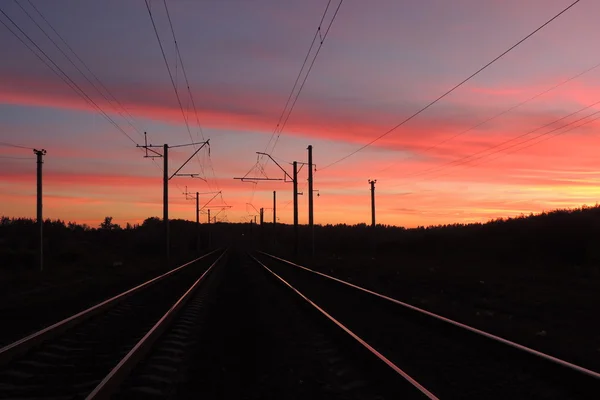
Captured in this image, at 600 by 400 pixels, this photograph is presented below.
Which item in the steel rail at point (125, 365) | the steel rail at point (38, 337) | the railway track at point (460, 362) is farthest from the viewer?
the steel rail at point (38, 337)

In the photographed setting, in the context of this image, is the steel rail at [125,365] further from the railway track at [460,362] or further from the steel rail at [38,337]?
the railway track at [460,362]

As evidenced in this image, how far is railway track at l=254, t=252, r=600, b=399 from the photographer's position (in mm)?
7691

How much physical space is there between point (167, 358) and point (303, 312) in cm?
724

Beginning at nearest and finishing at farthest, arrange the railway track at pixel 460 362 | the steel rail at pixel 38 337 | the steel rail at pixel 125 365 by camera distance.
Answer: the steel rail at pixel 125 365
the railway track at pixel 460 362
the steel rail at pixel 38 337

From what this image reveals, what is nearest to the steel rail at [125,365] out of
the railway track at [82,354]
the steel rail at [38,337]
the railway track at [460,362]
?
the railway track at [82,354]

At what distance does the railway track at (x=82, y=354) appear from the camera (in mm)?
7758

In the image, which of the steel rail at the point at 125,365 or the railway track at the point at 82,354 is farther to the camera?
the railway track at the point at 82,354

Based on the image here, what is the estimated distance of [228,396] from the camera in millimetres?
7398

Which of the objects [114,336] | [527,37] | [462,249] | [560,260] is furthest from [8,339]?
[462,249]

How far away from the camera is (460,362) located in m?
9.77

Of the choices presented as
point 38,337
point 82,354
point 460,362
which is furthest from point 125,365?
point 460,362

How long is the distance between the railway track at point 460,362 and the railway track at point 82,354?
4.35m

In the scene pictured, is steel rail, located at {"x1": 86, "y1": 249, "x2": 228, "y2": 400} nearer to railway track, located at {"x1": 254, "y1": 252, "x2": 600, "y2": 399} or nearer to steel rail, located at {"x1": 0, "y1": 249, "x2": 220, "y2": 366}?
steel rail, located at {"x1": 0, "y1": 249, "x2": 220, "y2": 366}

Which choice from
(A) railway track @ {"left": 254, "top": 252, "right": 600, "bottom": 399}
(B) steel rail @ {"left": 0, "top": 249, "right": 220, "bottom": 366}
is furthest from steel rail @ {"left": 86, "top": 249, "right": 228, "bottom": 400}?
(A) railway track @ {"left": 254, "top": 252, "right": 600, "bottom": 399}
